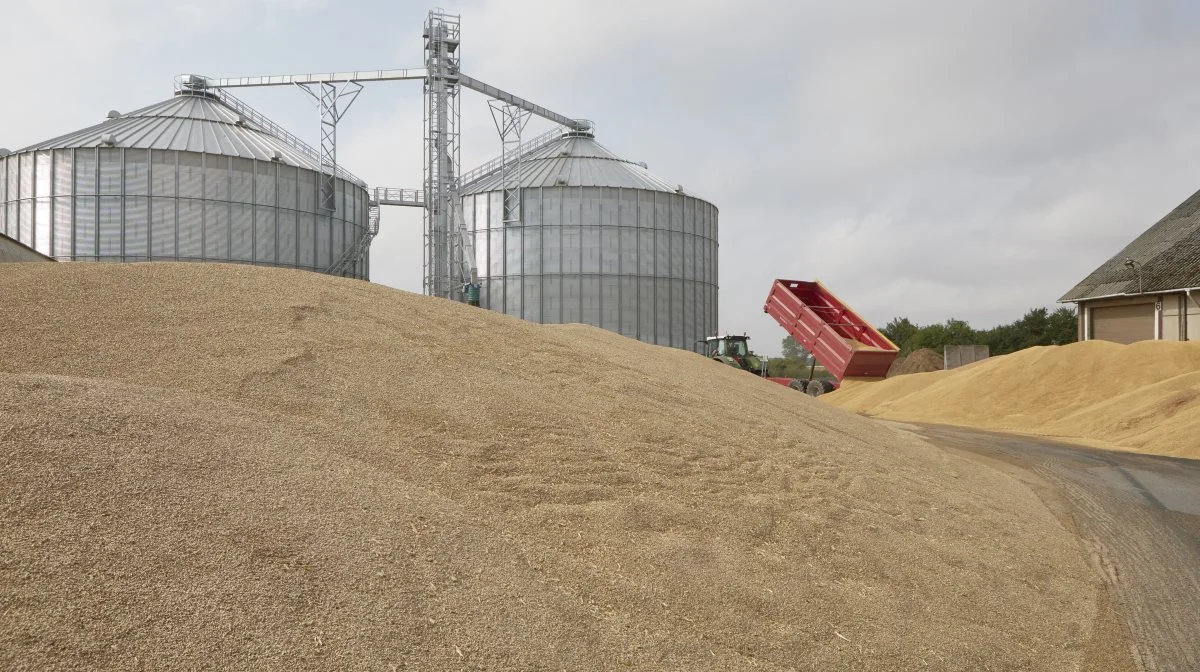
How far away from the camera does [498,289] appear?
3903 cm

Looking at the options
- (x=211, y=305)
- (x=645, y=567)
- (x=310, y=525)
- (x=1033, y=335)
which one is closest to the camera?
(x=310, y=525)

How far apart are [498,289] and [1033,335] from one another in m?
35.6

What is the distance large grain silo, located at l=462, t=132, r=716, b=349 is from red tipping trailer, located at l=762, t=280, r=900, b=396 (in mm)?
13902

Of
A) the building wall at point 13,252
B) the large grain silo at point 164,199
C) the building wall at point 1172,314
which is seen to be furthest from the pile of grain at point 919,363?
the building wall at point 13,252

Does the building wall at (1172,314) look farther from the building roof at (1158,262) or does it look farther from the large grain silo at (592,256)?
the large grain silo at (592,256)

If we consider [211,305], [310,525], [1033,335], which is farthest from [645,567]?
[1033,335]

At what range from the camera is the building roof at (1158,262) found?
102ft

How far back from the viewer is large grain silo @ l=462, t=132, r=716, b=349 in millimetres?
38312

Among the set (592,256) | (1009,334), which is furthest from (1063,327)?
(592,256)

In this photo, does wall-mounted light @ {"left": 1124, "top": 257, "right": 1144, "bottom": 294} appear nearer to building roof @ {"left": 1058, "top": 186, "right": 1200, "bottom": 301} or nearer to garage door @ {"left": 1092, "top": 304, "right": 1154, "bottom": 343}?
building roof @ {"left": 1058, "top": 186, "right": 1200, "bottom": 301}

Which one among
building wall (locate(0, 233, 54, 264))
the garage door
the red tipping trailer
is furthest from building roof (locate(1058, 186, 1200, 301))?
building wall (locate(0, 233, 54, 264))

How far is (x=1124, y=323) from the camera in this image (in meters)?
33.6

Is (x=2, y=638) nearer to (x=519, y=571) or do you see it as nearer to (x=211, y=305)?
(x=519, y=571)

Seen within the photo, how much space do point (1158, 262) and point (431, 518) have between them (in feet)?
115
